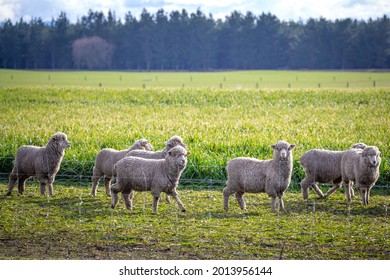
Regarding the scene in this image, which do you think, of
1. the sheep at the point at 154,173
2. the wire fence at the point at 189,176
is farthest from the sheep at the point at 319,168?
the sheep at the point at 154,173

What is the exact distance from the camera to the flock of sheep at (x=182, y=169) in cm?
1056

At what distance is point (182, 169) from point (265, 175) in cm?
137

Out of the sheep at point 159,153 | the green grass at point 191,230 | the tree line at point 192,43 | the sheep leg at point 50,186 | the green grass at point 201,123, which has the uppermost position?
the tree line at point 192,43

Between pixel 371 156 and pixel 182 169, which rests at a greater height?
pixel 371 156

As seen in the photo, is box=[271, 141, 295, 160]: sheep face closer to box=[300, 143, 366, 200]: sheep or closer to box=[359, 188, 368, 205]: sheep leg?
box=[300, 143, 366, 200]: sheep

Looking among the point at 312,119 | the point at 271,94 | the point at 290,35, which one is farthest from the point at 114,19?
the point at 312,119

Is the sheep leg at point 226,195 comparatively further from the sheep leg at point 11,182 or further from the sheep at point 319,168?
the sheep leg at point 11,182

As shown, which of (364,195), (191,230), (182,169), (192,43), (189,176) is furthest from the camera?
(192,43)

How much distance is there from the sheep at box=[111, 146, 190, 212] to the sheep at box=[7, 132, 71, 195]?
1.80 m

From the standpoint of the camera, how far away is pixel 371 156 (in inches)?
436

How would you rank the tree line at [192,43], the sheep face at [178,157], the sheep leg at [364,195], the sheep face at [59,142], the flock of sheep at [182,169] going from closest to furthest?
the sheep face at [178,157], the flock of sheep at [182,169], the sheep leg at [364,195], the sheep face at [59,142], the tree line at [192,43]

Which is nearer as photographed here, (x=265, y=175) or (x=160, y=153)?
(x=265, y=175)

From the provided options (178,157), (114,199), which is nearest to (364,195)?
(178,157)

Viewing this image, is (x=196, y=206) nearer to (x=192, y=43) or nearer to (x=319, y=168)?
(x=319, y=168)
